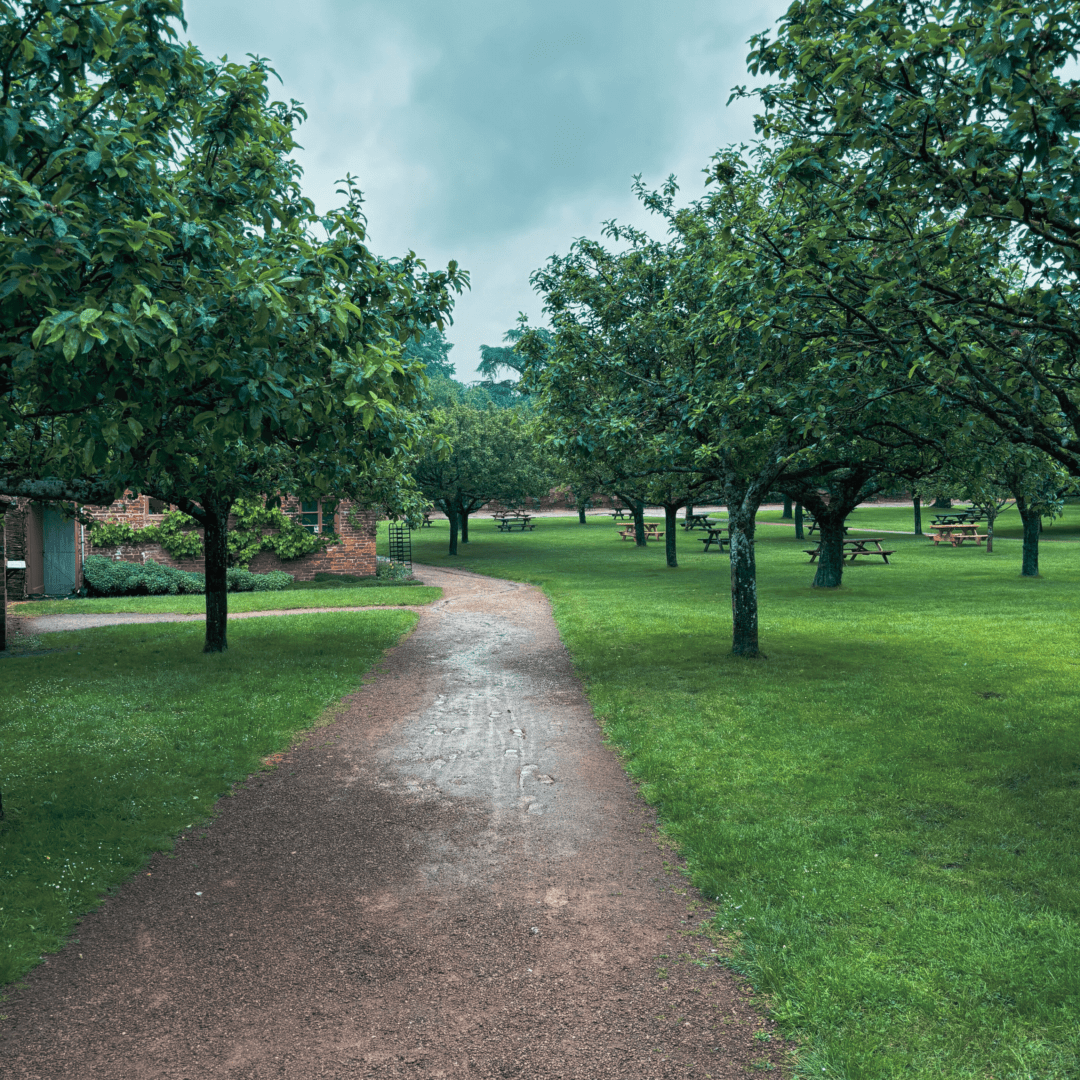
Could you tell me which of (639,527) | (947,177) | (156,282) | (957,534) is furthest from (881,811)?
(957,534)

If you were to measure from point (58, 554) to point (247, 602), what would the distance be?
673cm

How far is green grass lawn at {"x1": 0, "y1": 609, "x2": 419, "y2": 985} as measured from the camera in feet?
17.3

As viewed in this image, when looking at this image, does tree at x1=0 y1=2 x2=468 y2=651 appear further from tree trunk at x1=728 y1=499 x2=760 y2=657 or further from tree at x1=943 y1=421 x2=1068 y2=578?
tree trunk at x1=728 y1=499 x2=760 y2=657

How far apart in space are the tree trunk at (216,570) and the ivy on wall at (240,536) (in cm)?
1131

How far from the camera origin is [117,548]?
25141 mm

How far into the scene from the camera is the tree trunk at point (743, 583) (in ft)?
39.8

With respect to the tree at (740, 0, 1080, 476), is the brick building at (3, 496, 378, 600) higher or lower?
lower

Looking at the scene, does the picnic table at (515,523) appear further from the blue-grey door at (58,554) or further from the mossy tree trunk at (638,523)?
the blue-grey door at (58,554)

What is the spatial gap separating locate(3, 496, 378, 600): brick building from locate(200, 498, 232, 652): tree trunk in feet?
23.5

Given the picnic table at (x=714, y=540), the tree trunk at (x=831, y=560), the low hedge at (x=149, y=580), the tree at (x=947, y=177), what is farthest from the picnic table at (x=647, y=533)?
the tree at (x=947, y=177)

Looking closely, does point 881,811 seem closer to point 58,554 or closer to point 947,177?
point 947,177

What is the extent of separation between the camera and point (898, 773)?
7.24 metres

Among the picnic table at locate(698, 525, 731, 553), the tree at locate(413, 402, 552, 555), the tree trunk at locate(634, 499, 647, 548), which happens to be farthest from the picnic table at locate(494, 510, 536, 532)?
the tree at locate(413, 402, 552, 555)

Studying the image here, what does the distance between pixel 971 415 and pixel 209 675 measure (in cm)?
1049
